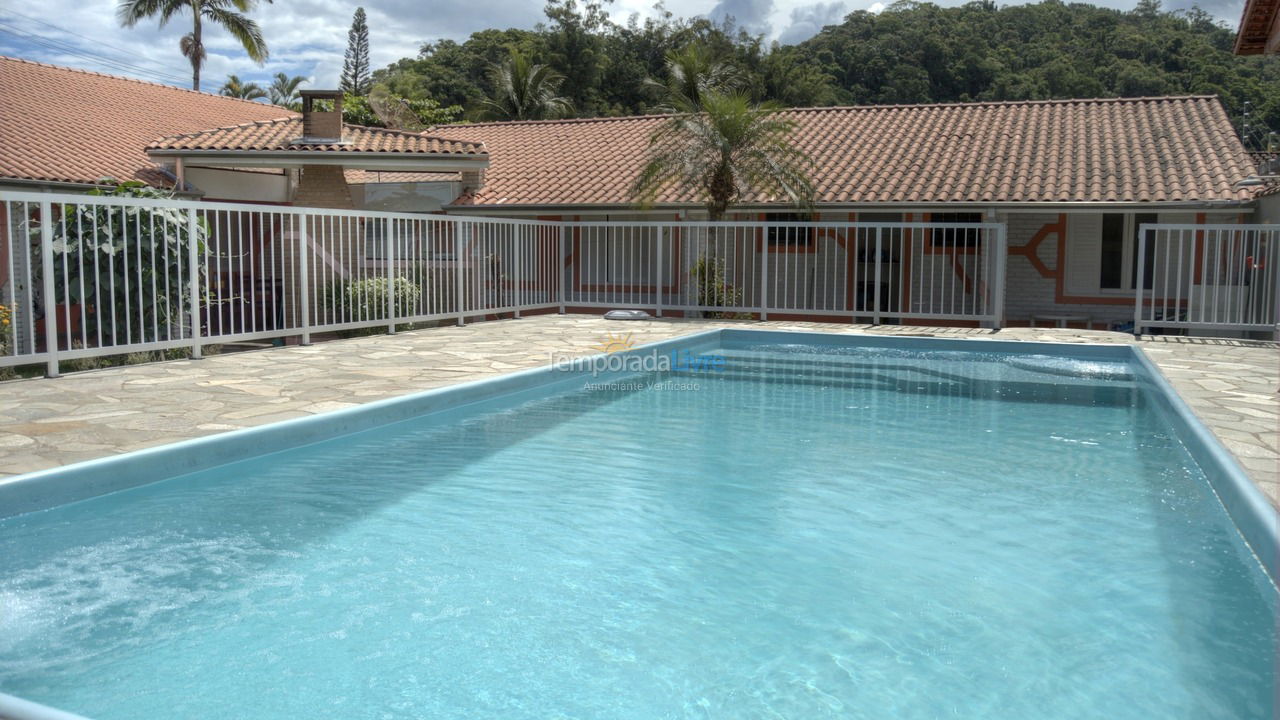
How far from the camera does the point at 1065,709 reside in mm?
2871

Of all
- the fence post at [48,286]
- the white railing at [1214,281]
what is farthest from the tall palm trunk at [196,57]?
the white railing at [1214,281]

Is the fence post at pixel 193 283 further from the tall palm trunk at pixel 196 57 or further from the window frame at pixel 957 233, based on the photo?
the tall palm trunk at pixel 196 57

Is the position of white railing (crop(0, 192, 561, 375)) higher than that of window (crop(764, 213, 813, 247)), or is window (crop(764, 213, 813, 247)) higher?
window (crop(764, 213, 813, 247))

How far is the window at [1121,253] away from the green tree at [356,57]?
41.8 m

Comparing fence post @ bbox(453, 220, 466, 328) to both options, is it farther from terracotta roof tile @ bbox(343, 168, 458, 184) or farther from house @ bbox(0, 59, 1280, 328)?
terracotta roof tile @ bbox(343, 168, 458, 184)

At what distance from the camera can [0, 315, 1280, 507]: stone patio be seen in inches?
211

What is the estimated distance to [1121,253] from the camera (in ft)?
55.8

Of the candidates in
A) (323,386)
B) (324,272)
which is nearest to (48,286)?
(323,386)

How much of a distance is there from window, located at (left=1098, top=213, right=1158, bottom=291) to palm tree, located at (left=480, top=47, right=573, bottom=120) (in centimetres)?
2418

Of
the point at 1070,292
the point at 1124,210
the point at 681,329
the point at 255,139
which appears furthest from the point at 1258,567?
the point at 255,139

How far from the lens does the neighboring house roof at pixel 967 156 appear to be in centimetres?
1619

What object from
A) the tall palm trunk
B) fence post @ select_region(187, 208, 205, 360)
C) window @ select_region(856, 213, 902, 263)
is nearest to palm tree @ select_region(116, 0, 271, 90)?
the tall palm trunk

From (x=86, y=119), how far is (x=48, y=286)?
15294 mm

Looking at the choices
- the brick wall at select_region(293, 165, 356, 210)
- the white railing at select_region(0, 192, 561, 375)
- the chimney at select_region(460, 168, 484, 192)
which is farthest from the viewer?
the chimney at select_region(460, 168, 484, 192)
